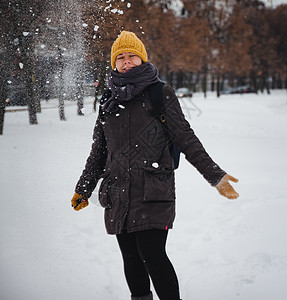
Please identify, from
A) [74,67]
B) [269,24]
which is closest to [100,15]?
[74,67]

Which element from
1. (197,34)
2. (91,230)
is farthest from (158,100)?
(197,34)

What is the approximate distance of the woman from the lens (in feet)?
6.10

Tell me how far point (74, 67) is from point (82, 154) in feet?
5.17

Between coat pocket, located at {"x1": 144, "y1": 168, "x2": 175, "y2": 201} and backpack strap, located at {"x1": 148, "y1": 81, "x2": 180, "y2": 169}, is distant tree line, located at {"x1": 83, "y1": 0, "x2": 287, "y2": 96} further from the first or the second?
coat pocket, located at {"x1": 144, "y1": 168, "x2": 175, "y2": 201}

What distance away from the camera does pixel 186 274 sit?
297 centimetres

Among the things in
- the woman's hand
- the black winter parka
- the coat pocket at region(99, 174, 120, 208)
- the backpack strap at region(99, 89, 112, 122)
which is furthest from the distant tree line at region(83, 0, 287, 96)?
the woman's hand

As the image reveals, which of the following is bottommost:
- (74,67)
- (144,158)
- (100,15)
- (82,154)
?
(82,154)

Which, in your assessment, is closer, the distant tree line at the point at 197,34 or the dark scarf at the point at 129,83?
the dark scarf at the point at 129,83

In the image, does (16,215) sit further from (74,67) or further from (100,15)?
(100,15)

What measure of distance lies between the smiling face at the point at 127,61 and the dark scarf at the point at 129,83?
0.20ft

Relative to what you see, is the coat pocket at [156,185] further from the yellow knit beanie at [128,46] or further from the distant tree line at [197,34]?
the distant tree line at [197,34]

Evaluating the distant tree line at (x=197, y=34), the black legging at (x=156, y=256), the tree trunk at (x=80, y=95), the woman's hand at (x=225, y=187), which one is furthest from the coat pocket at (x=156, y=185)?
the tree trunk at (x=80, y=95)

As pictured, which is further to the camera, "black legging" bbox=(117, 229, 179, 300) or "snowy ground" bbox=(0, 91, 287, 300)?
"snowy ground" bbox=(0, 91, 287, 300)

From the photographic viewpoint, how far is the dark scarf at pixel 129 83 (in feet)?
6.23
